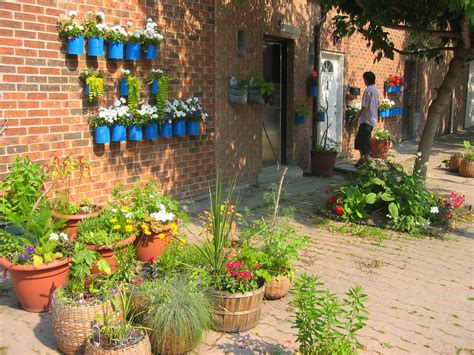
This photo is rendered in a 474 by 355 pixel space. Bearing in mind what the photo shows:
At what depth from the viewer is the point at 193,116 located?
7312mm

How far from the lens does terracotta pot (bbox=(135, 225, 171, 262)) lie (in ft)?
15.7

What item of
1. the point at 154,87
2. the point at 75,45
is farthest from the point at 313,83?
the point at 75,45

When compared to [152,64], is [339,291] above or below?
below

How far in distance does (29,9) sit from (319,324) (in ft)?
14.1

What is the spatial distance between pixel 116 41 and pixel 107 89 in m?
0.58

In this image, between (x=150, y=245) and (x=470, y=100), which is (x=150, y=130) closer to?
(x=150, y=245)

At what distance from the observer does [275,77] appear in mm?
9945

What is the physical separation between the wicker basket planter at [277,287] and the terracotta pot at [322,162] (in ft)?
19.0

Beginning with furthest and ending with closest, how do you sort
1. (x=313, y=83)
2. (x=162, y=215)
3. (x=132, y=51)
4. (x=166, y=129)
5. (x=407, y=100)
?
1. (x=407, y=100)
2. (x=313, y=83)
3. (x=166, y=129)
4. (x=132, y=51)
5. (x=162, y=215)

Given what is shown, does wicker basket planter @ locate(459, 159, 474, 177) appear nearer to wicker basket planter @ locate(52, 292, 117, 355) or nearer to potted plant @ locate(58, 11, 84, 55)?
potted plant @ locate(58, 11, 84, 55)

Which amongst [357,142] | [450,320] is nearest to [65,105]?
[450,320]

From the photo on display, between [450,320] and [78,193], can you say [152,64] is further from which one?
[450,320]

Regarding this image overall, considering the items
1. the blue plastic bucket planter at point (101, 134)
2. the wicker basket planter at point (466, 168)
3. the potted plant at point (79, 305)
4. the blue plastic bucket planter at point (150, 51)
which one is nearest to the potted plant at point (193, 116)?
the blue plastic bucket planter at point (150, 51)

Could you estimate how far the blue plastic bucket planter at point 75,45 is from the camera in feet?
18.4
